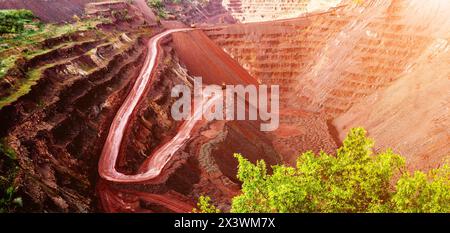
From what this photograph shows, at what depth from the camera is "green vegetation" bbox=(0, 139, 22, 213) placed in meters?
18.0

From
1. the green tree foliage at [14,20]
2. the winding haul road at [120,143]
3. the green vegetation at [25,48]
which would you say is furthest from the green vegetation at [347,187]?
the green tree foliage at [14,20]

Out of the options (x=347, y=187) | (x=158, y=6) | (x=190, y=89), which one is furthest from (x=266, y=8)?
(x=347, y=187)

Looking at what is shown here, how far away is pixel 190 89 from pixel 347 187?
3568cm

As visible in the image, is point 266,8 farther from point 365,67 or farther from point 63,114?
point 63,114

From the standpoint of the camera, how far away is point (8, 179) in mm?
19656

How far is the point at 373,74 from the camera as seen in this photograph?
154ft

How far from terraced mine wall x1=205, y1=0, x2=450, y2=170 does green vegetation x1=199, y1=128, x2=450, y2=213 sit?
20119 mm

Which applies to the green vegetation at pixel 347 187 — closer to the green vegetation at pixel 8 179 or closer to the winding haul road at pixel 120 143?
the green vegetation at pixel 8 179

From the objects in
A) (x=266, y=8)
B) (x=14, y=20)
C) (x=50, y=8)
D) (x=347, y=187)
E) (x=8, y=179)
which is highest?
(x=266, y=8)

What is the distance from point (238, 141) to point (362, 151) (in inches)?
885

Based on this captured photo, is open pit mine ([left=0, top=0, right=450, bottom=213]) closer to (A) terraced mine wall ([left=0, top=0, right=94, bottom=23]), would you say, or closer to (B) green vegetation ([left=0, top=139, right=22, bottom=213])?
(B) green vegetation ([left=0, top=139, right=22, bottom=213])

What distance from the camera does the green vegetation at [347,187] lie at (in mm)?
12852

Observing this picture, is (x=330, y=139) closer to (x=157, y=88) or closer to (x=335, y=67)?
(x=335, y=67)
